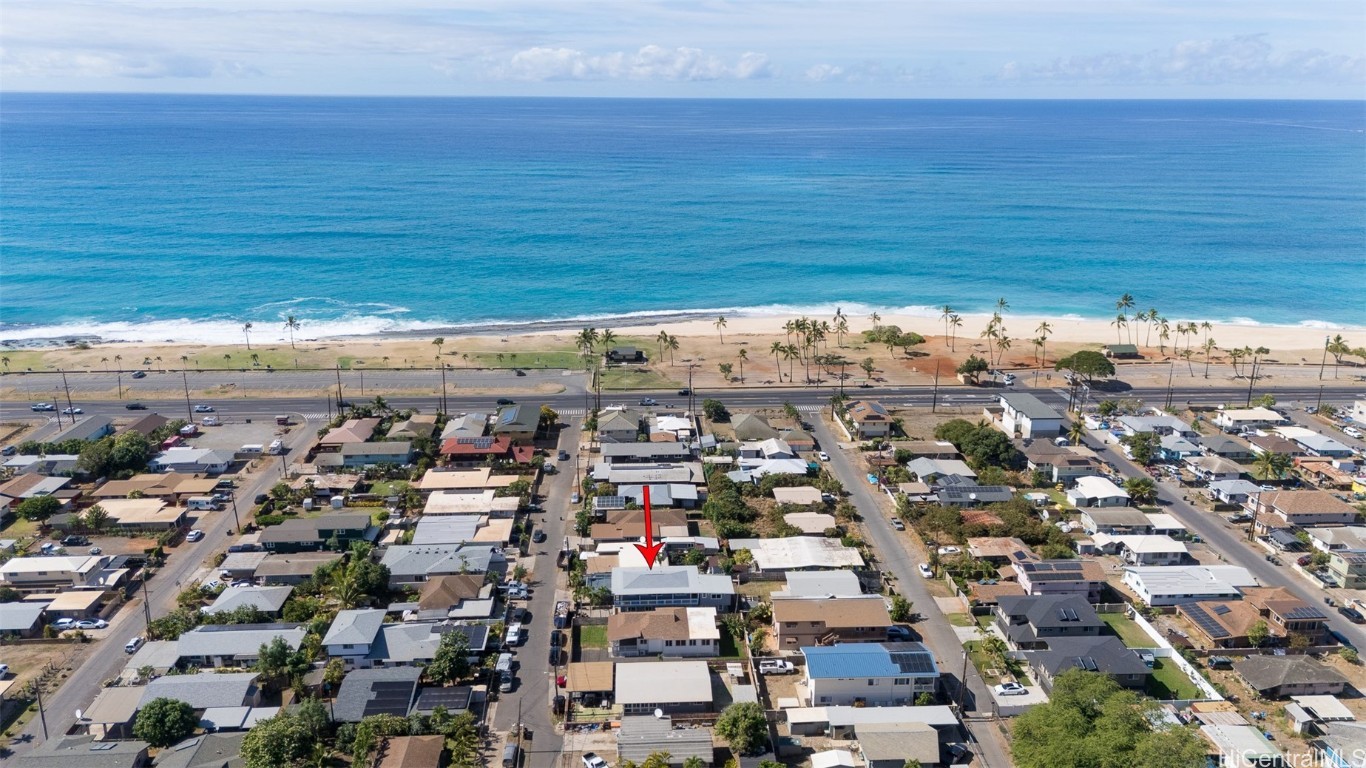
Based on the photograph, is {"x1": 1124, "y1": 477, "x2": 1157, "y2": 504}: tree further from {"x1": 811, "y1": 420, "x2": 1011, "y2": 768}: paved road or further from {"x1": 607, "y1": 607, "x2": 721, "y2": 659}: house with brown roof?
{"x1": 607, "y1": 607, "x2": 721, "y2": 659}: house with brown roof

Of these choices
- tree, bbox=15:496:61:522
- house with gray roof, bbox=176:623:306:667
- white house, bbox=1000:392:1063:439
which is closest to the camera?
house with gray roof, bbox=176:623:306:667

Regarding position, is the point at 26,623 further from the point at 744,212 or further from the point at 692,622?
the point at 744,212

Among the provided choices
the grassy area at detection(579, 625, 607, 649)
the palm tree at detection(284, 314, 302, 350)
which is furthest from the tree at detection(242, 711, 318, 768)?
the palm tree at detection(284, 314, 302, 350)

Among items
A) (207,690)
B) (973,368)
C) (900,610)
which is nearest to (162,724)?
(207,690)

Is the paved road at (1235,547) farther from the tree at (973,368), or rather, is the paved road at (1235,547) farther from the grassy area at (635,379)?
the grassy area at (635,379)

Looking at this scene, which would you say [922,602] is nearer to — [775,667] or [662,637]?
[775,667]
